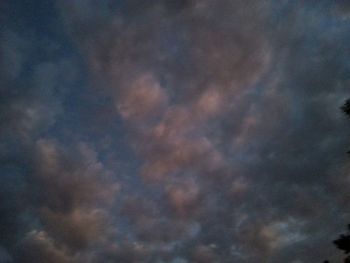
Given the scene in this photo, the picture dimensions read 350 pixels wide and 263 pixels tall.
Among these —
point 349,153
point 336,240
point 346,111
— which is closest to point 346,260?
point 336,240

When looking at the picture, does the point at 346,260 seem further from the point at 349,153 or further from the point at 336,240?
the point at 349,153

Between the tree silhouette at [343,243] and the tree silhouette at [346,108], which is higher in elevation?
the tree silhouette at [346,108]

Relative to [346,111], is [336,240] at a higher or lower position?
lower

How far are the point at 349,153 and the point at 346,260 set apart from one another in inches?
337

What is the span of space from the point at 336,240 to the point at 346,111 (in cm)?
968

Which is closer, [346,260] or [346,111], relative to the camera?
[346,111]

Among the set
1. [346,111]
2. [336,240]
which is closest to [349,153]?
[346,111]

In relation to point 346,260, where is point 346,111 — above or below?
above

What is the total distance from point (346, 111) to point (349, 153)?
3470mm

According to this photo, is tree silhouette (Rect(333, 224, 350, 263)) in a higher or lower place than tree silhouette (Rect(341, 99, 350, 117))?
lower

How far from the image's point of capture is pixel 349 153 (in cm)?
2678

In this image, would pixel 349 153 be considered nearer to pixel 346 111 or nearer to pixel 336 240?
pixel 346 111

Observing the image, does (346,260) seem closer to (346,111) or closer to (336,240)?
(336,240)

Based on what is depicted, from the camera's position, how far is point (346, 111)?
82.8 feet
